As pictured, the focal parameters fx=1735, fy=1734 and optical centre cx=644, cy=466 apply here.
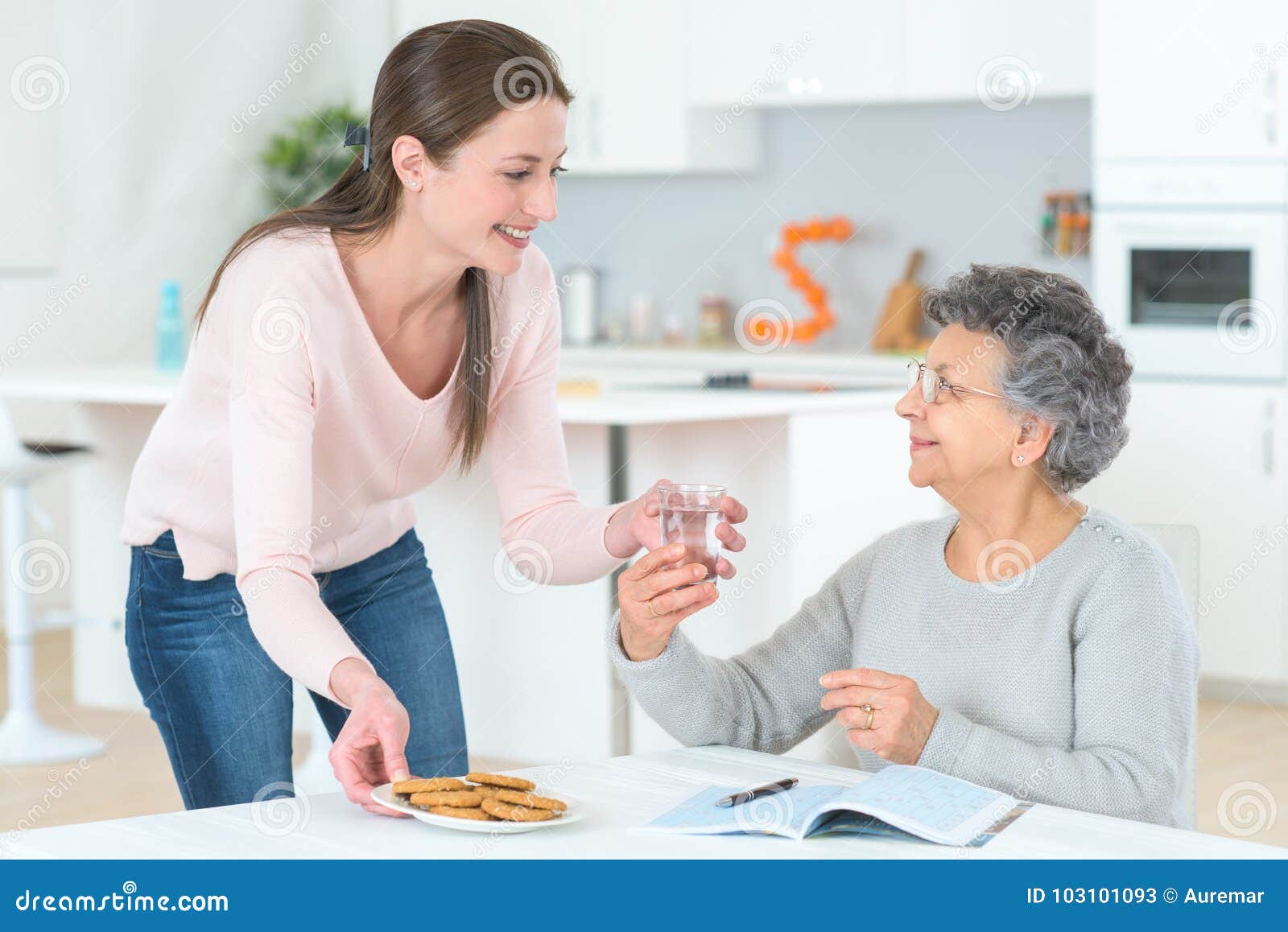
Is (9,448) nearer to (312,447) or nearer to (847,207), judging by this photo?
(312,447)

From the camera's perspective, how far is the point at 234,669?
6.10 feet

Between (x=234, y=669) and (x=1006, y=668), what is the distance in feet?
2.66

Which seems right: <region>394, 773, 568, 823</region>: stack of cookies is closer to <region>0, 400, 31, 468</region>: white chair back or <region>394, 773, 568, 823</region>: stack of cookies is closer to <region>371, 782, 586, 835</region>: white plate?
<region>371, 782, 586, 835</region>: white plate

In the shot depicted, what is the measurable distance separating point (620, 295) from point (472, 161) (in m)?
4.35

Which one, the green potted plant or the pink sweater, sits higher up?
the green potted plant

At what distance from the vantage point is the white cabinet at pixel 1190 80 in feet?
13.9

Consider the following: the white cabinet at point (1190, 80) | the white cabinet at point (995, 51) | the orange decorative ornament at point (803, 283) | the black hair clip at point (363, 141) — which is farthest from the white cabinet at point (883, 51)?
the black hair clip at point (363, 141)

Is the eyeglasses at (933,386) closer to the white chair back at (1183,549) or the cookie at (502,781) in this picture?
the white chair back at (1183,549)

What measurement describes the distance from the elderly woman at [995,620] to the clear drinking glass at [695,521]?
20 millimetres

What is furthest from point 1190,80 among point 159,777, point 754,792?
point 754,792

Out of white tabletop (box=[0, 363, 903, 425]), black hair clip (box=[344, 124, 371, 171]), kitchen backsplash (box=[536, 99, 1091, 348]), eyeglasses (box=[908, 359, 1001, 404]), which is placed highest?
kitchen backsplash (box=[536, 99, 1091, 348])

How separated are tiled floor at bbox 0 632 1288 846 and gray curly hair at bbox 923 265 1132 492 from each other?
1.74 m

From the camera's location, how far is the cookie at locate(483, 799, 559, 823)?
1.31 metres

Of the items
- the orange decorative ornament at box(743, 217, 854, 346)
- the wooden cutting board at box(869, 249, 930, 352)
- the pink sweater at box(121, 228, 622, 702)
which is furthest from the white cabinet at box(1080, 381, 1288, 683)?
the pink sweater at box(121, 228, 622, 702)
